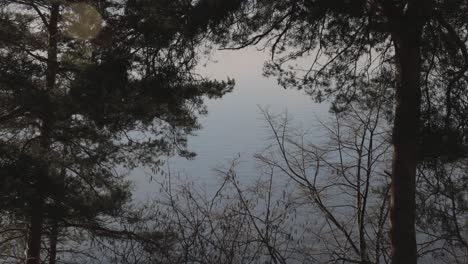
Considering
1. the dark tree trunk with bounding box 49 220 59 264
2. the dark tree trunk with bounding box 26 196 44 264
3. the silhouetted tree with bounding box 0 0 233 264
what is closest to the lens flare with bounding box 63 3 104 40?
the silhouetted tree with bounding box 0 0 233 264

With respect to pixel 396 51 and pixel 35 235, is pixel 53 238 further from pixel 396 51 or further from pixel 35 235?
pixel 396 51

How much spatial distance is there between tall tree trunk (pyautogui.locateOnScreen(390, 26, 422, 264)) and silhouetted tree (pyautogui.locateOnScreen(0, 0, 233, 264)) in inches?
84.2

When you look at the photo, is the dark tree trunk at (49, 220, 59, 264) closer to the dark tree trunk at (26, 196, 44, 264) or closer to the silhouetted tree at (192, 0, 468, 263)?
the dark tree trunk at (26, 196, 44, 264)

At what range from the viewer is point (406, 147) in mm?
4859

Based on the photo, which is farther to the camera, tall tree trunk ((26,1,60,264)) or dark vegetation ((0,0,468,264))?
tall tree trunk ((26,1,60,264))

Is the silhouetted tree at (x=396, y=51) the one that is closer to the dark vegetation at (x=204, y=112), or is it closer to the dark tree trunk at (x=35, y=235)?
the dark vegetation at (x=204, y=112)

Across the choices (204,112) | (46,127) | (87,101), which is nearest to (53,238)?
(46,127)

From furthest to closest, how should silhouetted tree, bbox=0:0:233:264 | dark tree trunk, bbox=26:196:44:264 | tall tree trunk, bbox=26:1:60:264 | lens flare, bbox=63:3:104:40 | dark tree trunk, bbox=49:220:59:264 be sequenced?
dark tree trunk, bbox=49:220:59:264 < tall tree trunk, bbox=26:1:60:264 < dark tree trunk, bbox=26:196:44:264 < lens flare, bbox=63:3:104:40 < silhouetted tree, bbox=0:0:233:264

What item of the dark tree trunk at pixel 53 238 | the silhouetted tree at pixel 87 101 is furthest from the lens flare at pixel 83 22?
the dark tree trunk at pixel 53 238

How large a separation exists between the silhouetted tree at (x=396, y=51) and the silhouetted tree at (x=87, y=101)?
62 cm

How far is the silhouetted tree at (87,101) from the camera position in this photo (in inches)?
185

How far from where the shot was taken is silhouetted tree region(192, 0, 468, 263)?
15.7 ft

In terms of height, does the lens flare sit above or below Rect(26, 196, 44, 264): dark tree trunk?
above

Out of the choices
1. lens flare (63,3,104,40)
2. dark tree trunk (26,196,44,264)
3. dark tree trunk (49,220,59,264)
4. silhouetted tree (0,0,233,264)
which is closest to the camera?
silhouetted tree (0,0,233,264)
